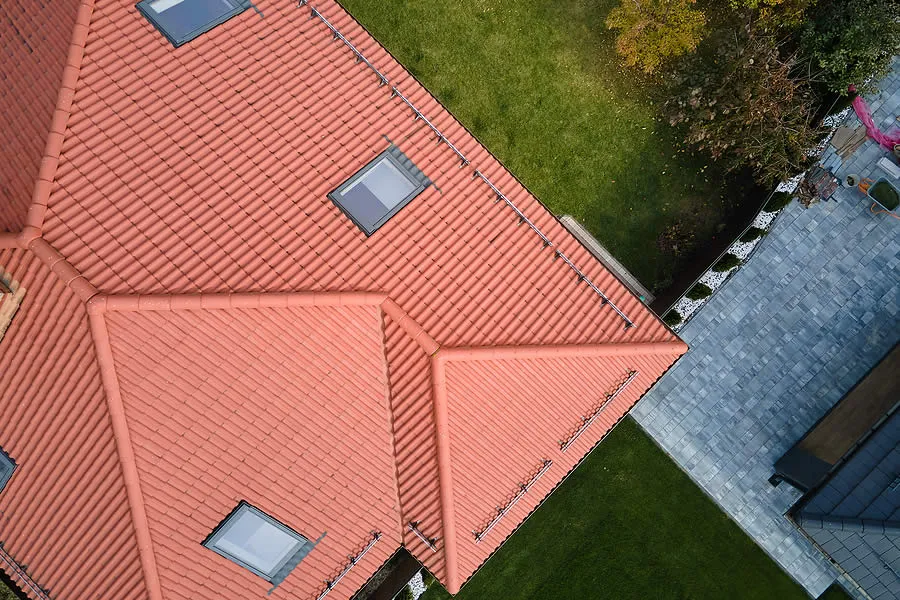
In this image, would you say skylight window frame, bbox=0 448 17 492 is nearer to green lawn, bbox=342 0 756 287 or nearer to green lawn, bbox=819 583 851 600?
green lawn, bbox=342 0 756 287

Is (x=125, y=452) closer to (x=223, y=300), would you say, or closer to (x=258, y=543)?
(x=223, y=300)

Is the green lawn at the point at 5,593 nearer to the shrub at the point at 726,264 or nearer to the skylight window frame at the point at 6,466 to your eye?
the skylight window frame at the point at 6,466

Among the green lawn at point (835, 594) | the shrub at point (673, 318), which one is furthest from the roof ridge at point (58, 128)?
the green lawn at point (835, 594)

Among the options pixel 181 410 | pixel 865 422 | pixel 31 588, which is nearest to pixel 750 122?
pixel 865 422

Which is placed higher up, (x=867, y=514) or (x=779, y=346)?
(x=779, y=346)

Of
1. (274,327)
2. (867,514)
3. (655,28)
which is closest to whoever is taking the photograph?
(274,327)

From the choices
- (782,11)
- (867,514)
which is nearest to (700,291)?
(867,514)

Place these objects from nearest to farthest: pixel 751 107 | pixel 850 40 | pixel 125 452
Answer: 1. pixel 125 452
2. pixel 751 107
3. pixel 850 40

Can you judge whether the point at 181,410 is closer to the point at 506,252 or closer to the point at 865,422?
the point at 506,252
